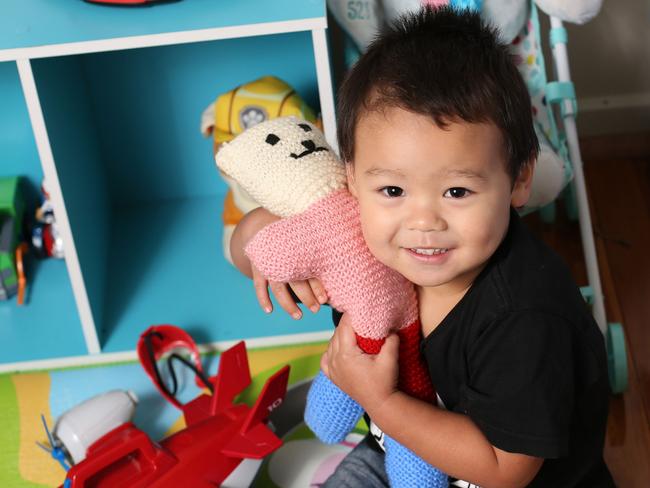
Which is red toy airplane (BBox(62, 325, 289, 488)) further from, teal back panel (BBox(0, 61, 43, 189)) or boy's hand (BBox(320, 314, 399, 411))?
teal back panel (BBox(0, 61, 43, 189))

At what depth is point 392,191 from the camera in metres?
0.73

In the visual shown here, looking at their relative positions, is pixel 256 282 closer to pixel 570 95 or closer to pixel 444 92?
pixel 444 92

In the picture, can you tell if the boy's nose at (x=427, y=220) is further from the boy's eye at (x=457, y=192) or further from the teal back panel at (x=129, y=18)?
the teal back panel at (x=129, y=18)

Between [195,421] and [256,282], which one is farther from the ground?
[256,282]

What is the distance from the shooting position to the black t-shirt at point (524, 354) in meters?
0.73

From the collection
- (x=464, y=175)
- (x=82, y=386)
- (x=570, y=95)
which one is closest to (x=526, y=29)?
(x=570, y=95)

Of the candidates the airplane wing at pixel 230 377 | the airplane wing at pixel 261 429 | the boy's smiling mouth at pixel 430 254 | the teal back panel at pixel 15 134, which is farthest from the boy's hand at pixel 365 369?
the teal back panel at pixel 15 134

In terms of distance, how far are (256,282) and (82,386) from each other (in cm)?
53

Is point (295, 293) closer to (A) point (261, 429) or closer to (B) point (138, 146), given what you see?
(A) point (261, 429)

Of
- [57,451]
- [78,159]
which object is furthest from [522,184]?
[78,159]

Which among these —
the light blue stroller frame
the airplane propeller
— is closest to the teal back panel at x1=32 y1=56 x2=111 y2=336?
the airplane propeller

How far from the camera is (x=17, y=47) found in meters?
1.14

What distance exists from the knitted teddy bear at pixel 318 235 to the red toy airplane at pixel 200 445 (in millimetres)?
329

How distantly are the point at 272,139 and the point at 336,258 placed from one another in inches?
4.9
